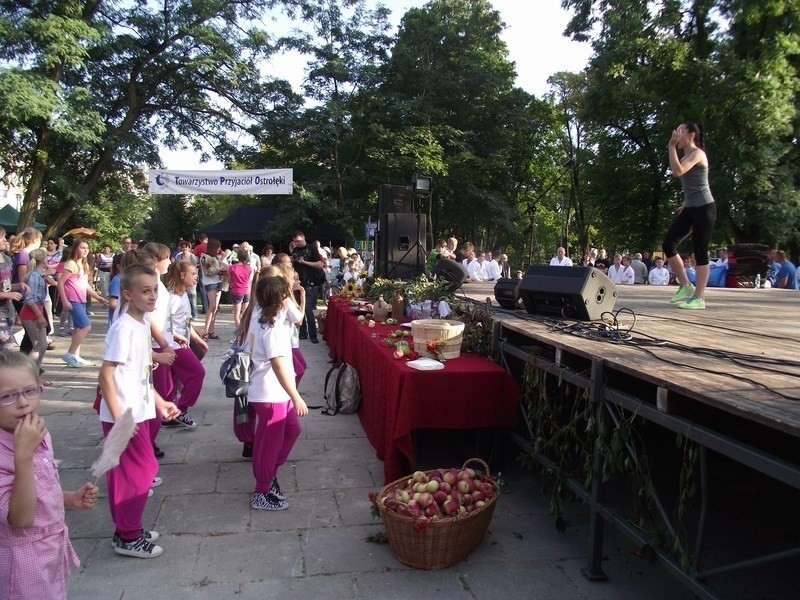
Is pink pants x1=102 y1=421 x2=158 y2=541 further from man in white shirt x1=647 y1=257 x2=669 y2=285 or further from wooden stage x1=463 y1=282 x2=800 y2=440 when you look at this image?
man in white shirt x1=647 y1=257 x2=669 y2=285

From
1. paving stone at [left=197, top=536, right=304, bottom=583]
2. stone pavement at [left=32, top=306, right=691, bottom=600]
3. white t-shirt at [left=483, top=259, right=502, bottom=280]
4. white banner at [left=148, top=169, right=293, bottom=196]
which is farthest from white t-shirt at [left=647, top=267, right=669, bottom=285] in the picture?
paving stone at [left=197, top=536, right=304, bottom=583]

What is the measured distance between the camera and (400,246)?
36.4ft

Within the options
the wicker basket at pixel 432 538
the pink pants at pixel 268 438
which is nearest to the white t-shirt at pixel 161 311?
the pink pants at pixel 268 438

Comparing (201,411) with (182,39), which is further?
(182,39)

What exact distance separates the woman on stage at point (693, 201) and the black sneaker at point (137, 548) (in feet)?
15.0

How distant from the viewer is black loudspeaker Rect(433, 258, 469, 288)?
7.00 m

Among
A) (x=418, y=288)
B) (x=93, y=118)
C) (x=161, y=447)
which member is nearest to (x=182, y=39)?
(x=93, y=118)

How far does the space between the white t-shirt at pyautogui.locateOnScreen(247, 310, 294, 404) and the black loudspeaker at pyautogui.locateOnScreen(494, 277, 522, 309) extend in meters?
2.39

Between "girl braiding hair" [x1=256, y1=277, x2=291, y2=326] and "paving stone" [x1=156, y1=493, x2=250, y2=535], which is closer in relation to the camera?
"paving stone" [x1=156, y1=493, x2=250, y2=535]

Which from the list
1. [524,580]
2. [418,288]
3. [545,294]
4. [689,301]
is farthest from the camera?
[418,288]

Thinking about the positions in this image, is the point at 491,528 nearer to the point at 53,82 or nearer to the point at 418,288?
the point at 418,288

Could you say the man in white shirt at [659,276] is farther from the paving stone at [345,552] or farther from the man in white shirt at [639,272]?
the paving stone at [345,552]

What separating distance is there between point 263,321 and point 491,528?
6.26 ft

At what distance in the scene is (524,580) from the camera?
3.06m
